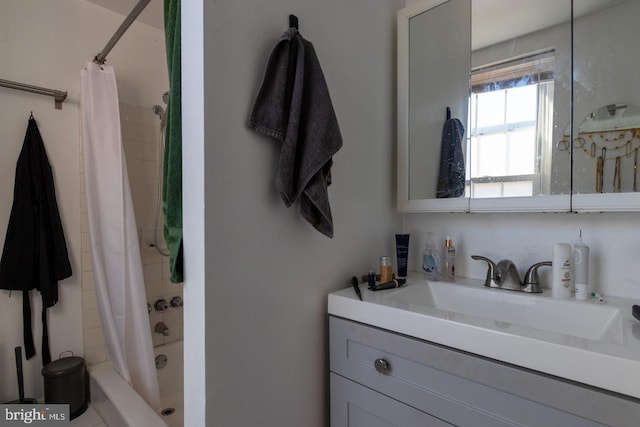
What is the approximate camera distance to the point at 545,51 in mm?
1042

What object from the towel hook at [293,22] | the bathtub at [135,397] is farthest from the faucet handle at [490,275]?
the bathtub at [135,397]

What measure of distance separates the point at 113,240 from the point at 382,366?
151cm

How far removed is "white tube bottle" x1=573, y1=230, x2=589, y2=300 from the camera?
95 cm

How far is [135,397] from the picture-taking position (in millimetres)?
1467

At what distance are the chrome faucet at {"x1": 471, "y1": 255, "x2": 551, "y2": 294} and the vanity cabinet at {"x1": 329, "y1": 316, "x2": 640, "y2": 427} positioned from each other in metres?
0.45

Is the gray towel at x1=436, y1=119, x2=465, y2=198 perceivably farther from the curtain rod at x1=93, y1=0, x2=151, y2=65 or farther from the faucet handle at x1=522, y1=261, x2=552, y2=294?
the curtain rod at x1=93, y1=0, x2=151, y2=65

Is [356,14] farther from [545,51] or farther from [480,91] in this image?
[545,51]

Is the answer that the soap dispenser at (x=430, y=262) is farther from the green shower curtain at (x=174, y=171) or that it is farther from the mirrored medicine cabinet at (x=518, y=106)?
the green shower curtain at (x=174, y=171)

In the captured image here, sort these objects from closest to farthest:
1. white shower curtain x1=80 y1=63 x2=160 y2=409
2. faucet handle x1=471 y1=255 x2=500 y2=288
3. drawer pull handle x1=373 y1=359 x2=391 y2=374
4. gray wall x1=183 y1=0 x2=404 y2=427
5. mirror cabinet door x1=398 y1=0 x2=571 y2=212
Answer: gray wall x1=183 y1=0 x2=404 y2=427 < drawer pull handle x1=373 y1=359 x2=391 y2=374 < mirror cabinet door x1=398 y1=0 x2=571 y2=212 < faucet handle x1=471 y1=255 x2=500 y2=288 < white shower curtain x1=80 y1=63 x2=160 y2=409

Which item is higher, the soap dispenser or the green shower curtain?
the green shower curtain

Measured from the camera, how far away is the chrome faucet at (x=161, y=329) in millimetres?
2066

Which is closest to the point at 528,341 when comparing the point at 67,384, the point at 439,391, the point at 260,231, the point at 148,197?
the point at 439,391

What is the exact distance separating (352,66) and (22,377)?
7.16 feet

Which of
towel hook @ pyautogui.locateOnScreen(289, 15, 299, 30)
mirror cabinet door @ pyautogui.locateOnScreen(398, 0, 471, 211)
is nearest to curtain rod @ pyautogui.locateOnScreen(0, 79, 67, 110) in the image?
towel hook @ pyautogui.locateOnScreen(289, 15, 299, 30)
